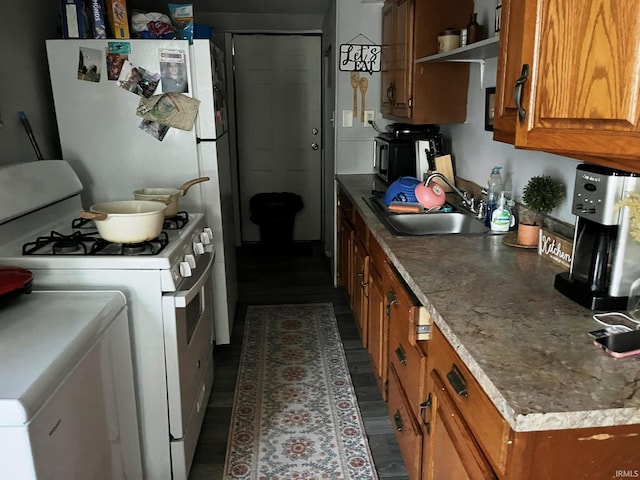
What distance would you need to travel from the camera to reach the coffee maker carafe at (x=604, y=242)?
48.1 inches

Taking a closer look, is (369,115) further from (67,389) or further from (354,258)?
(67,389)

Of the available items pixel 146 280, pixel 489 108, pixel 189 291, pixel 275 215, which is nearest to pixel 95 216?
pixel 146 280

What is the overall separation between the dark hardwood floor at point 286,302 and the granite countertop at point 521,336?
0.90 m

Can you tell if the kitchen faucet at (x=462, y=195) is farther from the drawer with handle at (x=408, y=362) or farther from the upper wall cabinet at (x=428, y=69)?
the drawer with handle at (x=408, y=362)

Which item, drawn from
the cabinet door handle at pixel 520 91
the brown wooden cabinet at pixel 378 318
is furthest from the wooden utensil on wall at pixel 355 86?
the cabinet door handle at pixel 520 91

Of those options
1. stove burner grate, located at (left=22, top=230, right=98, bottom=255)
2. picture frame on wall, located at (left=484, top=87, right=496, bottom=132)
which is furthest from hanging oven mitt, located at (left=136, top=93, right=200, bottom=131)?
picture frame on wall, located at (left=484, top=87, right=496, bottom=132)

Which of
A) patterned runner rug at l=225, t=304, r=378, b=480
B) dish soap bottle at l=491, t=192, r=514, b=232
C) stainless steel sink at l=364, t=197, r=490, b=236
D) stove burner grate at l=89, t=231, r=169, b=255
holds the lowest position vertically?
patterned runner rug at l=225, t=304, r=378, b=480

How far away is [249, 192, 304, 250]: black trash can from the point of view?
16.0 ft

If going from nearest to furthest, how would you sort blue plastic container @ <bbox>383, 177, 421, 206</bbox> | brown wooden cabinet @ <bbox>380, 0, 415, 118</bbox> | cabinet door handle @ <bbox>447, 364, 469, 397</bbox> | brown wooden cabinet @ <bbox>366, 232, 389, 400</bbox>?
cabinet door handle @ <bbox>447, 364, 469, 397</bbox> → brown wooden cabinet @ <bbox>366, 232, 389, 400</bbox> → blue plastic container @ <bbox>383, 177, 421, 206</bbox> → brown wooden cabinet @ <bbox>380, 0, 415, 118</bbox>

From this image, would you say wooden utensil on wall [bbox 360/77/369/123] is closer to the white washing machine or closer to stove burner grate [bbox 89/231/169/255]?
stove burner grate [bbox 89/231/169/255]

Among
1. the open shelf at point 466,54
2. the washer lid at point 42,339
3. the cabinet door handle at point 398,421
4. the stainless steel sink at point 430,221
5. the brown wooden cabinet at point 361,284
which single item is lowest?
the cabinet door handle at point 398,421

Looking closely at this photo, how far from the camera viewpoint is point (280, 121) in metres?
4.90

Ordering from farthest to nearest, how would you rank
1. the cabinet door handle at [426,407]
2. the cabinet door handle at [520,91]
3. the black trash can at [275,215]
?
the black trash can at [275,215]
the cabinet door handle at [426,407]
the cabinet door handle at [520,91]

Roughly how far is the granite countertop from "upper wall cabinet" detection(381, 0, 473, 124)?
1200mm
